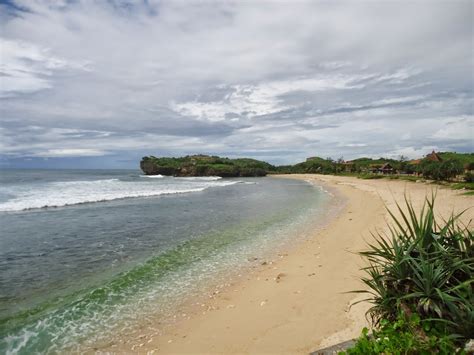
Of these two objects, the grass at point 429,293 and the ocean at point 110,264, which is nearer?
the grass at point 429,293

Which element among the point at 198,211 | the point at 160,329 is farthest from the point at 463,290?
the point at 198,211

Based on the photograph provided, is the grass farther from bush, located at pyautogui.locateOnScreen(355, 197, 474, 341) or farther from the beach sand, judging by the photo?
the beach sand

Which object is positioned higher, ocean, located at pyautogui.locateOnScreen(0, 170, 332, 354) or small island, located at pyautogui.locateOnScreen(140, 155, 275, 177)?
small island, located at pyautogui.locateOnScreen(140, 155, 275, 177)

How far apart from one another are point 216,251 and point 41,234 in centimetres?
908

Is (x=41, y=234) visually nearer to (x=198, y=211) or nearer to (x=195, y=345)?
(x=198, y=211)

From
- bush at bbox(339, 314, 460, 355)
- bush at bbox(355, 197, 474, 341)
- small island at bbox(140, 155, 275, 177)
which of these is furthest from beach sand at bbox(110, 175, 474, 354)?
small island at bbox(140, 155, 275, 177)

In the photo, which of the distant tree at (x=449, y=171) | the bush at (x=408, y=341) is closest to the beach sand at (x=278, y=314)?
the bush at (x=408, y=341)

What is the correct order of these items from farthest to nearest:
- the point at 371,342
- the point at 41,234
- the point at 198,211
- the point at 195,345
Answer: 1. the point at 198,211
2. the point at 41,234
3. the point at 195,345
4. the point at 371,342

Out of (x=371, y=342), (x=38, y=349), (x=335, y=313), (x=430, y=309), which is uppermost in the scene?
(x=430, y=309)

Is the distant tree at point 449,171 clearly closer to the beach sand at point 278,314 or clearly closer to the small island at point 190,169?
the beach sand at point 278,314

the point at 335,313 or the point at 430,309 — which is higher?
the point at 430,309

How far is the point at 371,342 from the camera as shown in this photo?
3.11 metres

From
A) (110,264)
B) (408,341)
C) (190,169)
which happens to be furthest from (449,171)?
(190,169)

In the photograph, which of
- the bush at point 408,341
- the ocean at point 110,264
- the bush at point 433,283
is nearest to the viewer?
the bush at point 408,341
